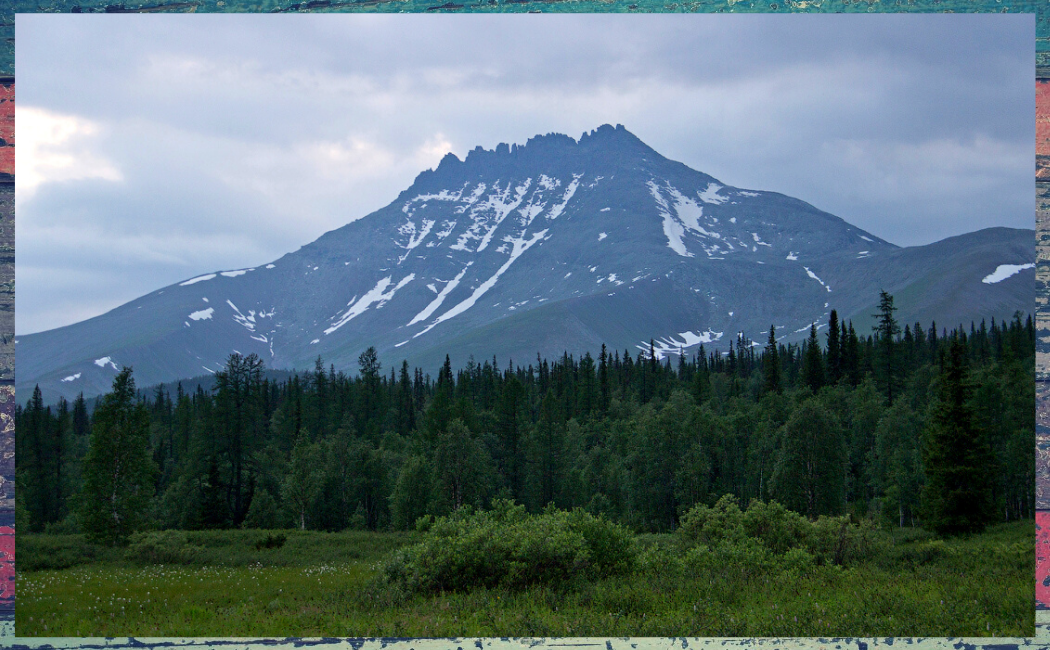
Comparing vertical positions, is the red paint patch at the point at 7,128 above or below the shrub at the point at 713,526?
above

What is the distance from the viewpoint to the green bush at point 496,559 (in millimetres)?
9234

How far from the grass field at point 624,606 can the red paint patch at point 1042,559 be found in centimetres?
35

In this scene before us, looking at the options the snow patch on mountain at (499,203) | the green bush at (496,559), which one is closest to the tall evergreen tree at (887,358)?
the green bush at (496,559)

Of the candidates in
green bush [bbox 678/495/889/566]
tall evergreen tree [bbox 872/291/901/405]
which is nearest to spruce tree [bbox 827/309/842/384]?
tall evergreen tree [bbox 872/291/901/405]

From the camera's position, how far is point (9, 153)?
6844 millimetres

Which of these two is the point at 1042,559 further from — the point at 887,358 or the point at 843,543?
the point at 887,358

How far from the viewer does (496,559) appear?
937 centimetres

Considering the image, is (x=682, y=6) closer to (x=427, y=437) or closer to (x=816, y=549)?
(x=816, y=549)

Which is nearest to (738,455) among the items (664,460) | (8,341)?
(664,460)

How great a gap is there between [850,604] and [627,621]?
246 centimetres

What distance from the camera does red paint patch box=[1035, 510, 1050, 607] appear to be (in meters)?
6.50

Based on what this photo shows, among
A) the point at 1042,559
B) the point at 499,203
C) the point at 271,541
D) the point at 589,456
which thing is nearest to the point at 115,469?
the point at 271,541

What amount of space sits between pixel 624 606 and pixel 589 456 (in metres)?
31.3

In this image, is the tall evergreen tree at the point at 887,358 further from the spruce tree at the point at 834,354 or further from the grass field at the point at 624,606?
the grass field at the point at 624,606
